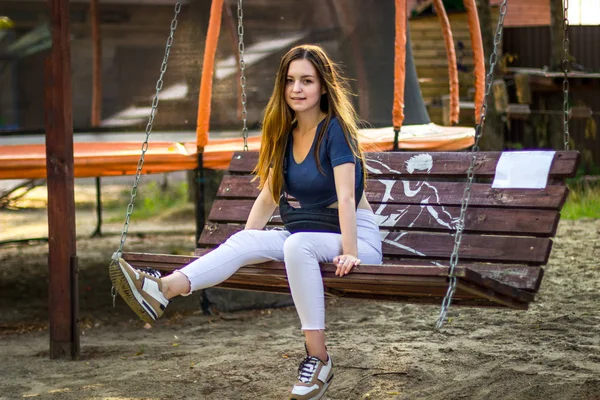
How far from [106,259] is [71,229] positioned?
412 centimetres

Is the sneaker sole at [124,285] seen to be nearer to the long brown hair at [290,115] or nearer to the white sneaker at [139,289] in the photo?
the white sneaker at [139,289]

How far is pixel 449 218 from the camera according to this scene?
14.3 feet

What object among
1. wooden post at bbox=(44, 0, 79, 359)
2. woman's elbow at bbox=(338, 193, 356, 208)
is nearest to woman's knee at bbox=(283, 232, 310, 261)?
woman's elbow at bbox=(338, 193, 356, 208)

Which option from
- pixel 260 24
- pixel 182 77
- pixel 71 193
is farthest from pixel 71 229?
pixel 260 24

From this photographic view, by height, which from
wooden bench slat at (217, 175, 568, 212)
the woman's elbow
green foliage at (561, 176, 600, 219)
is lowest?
green foliage at (561, 176, 600, 219)

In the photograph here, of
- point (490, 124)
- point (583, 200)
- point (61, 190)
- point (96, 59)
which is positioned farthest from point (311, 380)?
point (490, 124)

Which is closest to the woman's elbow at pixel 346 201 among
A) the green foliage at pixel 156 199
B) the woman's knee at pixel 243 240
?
the woman's knee at pixel 243 240

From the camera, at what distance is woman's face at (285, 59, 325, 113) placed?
382cm

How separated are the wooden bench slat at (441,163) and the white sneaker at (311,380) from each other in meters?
1.30

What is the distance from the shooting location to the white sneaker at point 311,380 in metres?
3.57

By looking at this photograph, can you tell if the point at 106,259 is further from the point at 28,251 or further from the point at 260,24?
the point at 260,24

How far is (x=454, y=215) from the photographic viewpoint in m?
4.36

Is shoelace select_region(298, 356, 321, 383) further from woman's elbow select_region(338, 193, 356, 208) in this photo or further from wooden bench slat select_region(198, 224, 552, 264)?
wooden bench slat select_region(198, 224, 552, 264)

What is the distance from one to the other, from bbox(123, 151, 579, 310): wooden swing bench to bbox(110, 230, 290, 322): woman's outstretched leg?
0.20ft
